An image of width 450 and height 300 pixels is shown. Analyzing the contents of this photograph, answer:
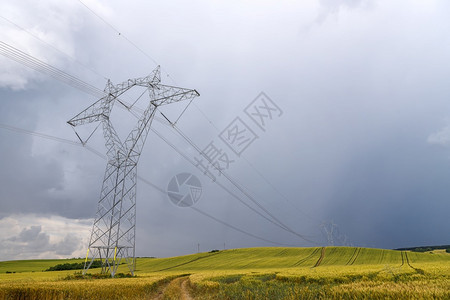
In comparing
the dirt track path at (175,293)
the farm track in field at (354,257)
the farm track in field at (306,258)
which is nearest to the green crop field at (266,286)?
the dirt track path at (175,293)

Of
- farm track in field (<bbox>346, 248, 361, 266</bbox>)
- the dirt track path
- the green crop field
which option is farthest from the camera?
farm track in field (<bbox>346, 248, 361, 266</bbox>)

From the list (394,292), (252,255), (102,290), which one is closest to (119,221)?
(102,290)

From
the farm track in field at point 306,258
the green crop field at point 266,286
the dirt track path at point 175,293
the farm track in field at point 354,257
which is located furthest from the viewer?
the farm track in field at point 354,257

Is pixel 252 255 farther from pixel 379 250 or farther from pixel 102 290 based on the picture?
pixel 102 290

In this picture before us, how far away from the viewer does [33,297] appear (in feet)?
66.5

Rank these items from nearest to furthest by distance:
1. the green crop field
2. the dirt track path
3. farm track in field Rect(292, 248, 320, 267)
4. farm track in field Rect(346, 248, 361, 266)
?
the green crop field
the dirt track path
farm track in field Rect(292, 248, 320, 267)
farm track in field Rect(346, 248, 361, 266)

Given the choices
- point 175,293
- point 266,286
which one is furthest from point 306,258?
point 175,293

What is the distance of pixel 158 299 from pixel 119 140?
23357 millimetres

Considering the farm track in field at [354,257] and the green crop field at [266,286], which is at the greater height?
the green crop field at [266,286]

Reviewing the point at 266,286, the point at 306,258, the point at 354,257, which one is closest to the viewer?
the point at 266,286

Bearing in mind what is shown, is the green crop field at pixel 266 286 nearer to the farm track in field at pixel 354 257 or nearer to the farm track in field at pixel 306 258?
the farm track in field at pixel 306 258

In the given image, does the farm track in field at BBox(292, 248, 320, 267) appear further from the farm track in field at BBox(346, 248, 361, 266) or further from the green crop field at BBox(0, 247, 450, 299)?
the green crop field at BBox(0, 247, 450, 299)

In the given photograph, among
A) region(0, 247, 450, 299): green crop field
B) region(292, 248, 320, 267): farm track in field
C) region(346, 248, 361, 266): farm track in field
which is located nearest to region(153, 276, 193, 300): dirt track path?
region(0, 247, 450, 299): green crop field

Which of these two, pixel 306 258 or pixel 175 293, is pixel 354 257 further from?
pixel 175 293
